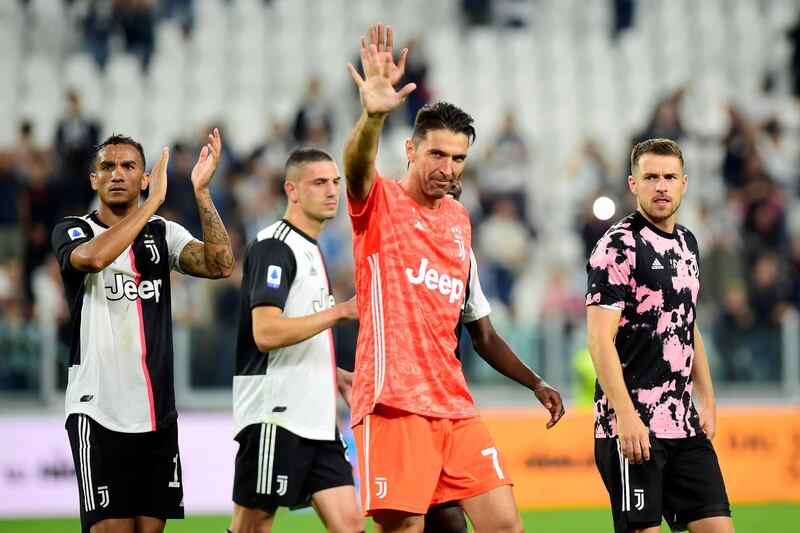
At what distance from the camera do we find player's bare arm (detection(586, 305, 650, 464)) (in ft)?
18.1

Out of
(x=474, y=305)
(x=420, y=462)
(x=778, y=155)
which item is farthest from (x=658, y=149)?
(x=778, y=155)

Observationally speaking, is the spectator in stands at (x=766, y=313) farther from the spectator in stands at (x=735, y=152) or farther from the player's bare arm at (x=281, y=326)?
the player's bare arm at (x=281, y=326)

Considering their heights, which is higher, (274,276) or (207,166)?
(207,166)

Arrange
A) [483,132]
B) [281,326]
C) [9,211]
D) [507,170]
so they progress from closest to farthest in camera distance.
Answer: [281,326] < [9,211] < [507,170] < [483,132]

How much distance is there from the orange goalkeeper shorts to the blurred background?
654cm

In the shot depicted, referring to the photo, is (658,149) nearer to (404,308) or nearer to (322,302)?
(404,308)

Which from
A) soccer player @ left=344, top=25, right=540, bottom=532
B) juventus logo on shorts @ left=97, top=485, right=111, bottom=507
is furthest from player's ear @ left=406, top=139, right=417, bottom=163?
juventus logo on shorts @ left=97, top=485, right=111, bottom=507

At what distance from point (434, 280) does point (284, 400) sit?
5.39ft

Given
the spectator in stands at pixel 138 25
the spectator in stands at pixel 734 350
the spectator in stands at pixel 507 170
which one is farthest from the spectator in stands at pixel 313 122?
the spectator in stands at pixel 734 350

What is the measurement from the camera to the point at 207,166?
6117 mm

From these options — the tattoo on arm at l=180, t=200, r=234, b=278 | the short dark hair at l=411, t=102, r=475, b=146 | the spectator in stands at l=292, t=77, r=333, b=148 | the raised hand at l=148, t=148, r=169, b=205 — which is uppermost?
the spectator in stands at l=292, t=77, r=333, b=148

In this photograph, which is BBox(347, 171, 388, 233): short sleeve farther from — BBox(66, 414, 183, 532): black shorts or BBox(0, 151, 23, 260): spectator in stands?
BBox(0, 151, 23, 260): spectator in stands

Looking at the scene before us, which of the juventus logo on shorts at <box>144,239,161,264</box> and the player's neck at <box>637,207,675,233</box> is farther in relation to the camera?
the juventus logo on shorts at <box>144,239,161,264</box>

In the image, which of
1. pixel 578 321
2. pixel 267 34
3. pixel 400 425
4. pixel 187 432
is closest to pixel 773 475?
pixel 578 321
